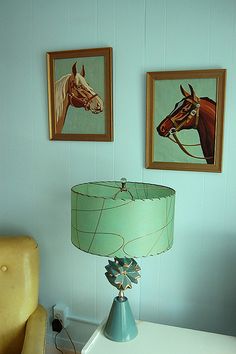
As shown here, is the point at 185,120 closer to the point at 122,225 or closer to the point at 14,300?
the point at 122,225

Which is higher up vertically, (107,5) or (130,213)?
(107,5)

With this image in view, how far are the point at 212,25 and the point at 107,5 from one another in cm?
49

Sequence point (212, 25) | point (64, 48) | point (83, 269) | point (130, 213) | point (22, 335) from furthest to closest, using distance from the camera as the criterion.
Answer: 1. point (83, 269)
2. point (64, 48)
3. point (22, 335)
4. point (212, 25)
5. point (130, 213)

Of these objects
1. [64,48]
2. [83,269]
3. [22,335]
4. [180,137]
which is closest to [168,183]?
[180,137]

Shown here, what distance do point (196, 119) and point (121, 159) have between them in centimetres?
39

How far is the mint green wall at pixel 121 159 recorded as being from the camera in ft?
4.96

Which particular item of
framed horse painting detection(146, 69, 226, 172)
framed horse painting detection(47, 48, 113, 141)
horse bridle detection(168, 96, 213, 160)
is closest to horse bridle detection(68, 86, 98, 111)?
framed horse painting detection(47, 48, 113, 141)

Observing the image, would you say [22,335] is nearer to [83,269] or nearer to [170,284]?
[83,269]

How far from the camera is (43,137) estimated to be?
5.93 ft

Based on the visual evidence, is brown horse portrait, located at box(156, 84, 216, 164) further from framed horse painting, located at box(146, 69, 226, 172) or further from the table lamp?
the table lamp

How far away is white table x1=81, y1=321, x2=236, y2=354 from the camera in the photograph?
1354mm

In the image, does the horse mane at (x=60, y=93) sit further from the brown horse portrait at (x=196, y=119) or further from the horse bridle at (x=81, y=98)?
the brown horse portrait at (x=196, y=119)

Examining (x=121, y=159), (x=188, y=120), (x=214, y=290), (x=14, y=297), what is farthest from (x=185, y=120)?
(x=14, y=297)

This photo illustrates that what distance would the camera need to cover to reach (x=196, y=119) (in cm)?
152
